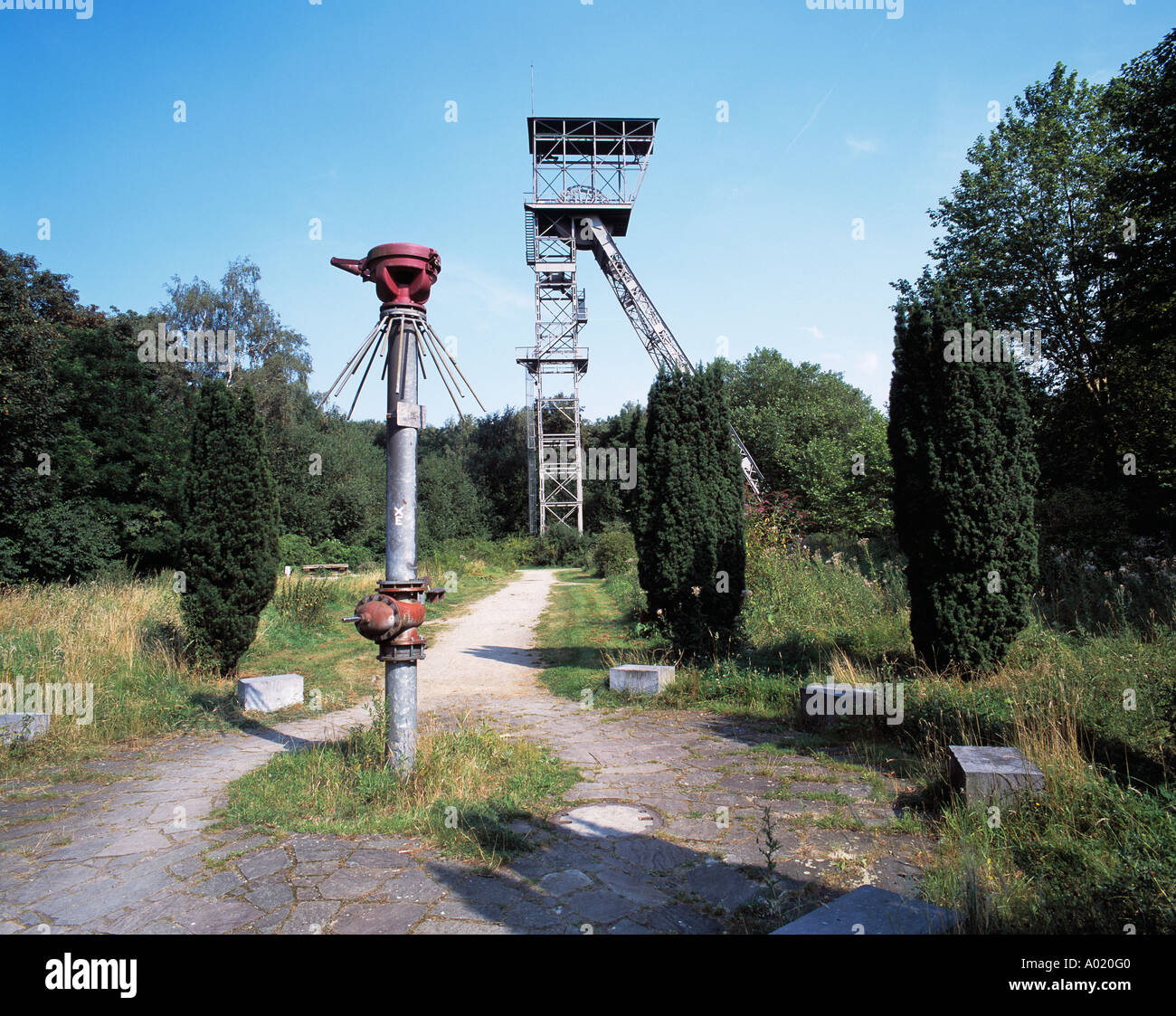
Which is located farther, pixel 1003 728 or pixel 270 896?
pixel 1003 728

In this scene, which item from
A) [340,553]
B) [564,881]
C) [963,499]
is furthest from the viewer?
[340,553]

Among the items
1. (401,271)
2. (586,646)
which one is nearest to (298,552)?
(586,646)

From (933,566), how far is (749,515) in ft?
21.7

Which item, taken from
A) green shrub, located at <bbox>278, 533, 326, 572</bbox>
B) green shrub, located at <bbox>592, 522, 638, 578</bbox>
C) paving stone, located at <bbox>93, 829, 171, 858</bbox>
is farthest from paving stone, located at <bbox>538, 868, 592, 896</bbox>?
green shrub, located at <bbox>278, 533, 326, 572</bbox>

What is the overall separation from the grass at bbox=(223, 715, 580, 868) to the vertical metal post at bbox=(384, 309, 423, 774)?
9.2 inches

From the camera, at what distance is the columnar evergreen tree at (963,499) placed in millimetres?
6574

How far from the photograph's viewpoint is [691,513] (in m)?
8.48

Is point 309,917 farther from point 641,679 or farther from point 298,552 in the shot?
point 298,552

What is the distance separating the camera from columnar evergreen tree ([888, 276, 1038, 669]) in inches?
259

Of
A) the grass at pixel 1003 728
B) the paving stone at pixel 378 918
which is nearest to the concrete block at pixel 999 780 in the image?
the grass at pixel 1003 728

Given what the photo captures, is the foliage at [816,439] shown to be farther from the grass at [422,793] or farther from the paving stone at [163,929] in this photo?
the paving stone at [163,929]

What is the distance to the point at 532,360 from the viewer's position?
101 ft

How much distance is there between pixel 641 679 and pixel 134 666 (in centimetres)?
553

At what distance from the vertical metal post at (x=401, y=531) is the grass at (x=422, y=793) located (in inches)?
9.2
